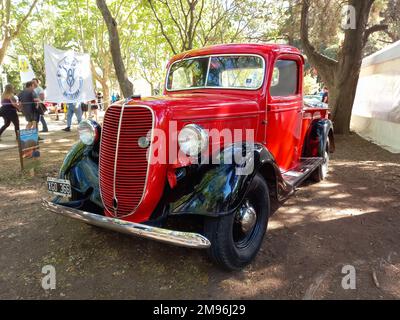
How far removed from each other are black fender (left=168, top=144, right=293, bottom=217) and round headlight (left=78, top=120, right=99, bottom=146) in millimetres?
1169

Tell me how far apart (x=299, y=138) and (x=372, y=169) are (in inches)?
90.1

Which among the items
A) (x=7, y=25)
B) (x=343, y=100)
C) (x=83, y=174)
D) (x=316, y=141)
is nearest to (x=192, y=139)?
(x=83, y=174)

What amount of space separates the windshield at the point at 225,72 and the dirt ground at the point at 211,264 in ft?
5.24

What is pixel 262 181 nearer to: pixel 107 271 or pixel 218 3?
pixel 107 271

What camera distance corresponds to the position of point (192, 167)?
9.31ft

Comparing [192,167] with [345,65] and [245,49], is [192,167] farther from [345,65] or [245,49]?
[345,65]

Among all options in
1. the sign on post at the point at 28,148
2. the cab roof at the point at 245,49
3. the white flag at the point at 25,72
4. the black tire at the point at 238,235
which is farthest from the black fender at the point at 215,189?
the white flag at the point at 25,72

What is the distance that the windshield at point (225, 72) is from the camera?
12.3 feet

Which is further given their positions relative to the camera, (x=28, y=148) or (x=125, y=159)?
(x=28, y=148)

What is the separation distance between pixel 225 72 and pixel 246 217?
5.80ft

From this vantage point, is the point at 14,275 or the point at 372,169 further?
the point at 372,169

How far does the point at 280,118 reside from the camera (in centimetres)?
397

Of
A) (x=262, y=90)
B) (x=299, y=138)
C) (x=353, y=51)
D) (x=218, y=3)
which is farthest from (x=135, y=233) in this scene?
(x=218, y=3)

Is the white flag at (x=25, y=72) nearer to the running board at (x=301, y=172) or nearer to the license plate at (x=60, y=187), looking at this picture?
the license plate at (x=60, y=187)
